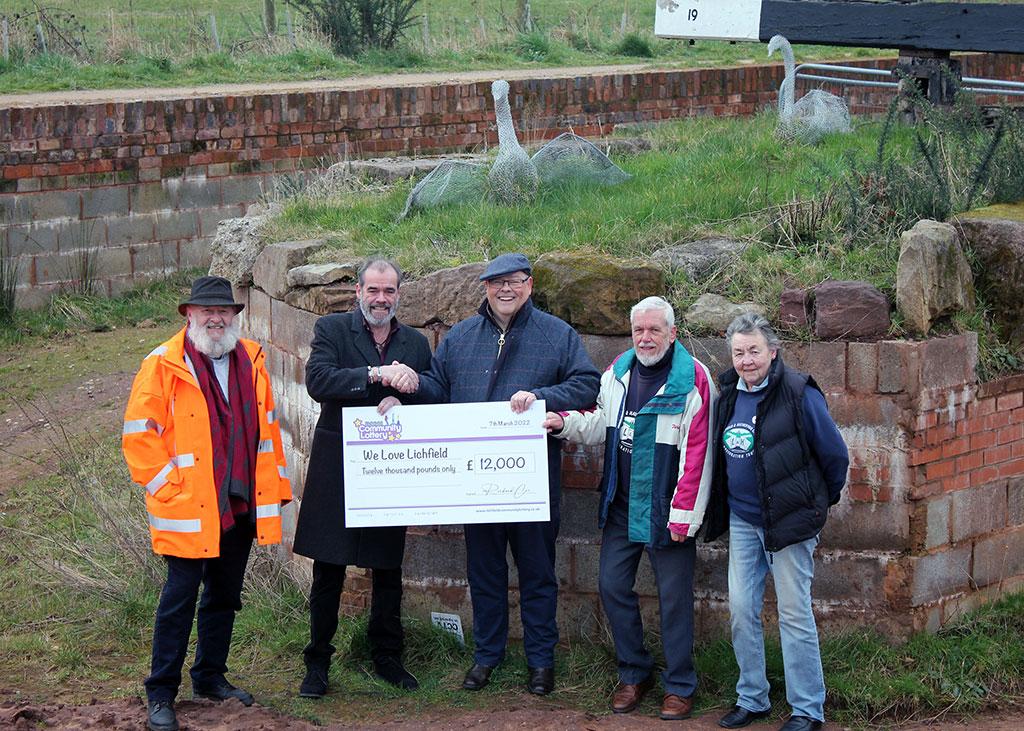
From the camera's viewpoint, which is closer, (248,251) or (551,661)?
(551,661)

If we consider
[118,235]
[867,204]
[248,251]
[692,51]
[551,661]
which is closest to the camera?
[551,661]

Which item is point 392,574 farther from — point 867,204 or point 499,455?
point 867,204

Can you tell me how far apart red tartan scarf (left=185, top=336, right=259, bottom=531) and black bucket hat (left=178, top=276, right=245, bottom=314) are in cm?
19

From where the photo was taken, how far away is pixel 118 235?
45.6 feet

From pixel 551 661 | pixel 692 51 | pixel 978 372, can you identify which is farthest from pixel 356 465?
pixel 692 51

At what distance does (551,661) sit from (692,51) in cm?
1913

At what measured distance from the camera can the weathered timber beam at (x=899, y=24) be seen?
1004cm

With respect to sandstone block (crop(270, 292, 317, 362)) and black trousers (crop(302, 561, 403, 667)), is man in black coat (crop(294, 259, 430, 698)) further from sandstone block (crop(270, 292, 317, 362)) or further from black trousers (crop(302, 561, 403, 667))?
sandstone block (crop(270, 292, 317, 362))

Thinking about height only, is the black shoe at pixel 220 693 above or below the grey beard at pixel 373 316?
below

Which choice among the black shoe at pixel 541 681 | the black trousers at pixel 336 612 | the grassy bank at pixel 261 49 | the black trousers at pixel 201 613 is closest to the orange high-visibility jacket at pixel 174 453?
the black trousers at pixel 201 613

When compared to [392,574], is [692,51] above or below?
above

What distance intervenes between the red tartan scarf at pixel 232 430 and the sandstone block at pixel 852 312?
2.72 m

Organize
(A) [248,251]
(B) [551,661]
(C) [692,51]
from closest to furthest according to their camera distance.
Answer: (B) [551,661], (A) [248,251], (C) [692,51]

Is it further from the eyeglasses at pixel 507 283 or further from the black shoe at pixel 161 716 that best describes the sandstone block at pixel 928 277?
the black shoe at pixel 161 716
